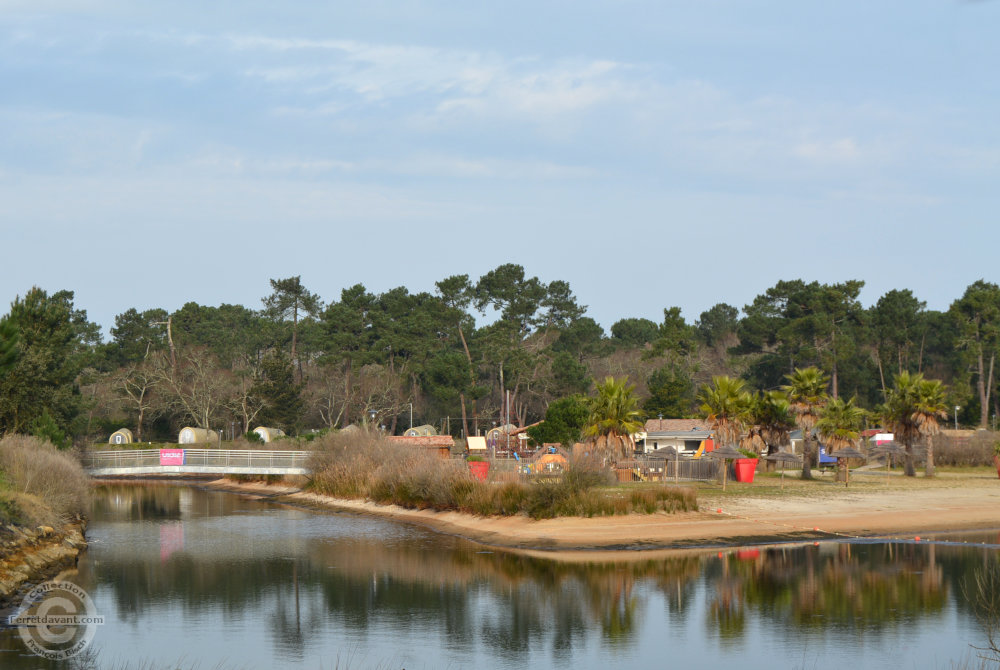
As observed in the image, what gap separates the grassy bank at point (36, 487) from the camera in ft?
110

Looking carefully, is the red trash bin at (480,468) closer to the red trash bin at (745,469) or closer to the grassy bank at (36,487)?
the red trash bin at (745,469)

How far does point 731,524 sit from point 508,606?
574 inches

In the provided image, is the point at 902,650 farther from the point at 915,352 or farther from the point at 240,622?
the point at 915,352

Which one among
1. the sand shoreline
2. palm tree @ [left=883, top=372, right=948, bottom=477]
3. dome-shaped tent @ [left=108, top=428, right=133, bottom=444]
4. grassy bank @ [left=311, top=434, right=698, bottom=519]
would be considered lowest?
the sand shoreline

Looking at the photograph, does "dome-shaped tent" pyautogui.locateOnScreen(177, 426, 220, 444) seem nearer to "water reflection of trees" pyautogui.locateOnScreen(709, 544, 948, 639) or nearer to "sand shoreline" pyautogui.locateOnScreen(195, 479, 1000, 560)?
"sand shoreline" pyautogui.locateOnScreen(195, 479, 1000, 560)

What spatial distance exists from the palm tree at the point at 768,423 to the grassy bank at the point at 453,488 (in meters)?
14.0

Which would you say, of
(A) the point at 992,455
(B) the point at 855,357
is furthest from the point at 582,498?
(B) the point at 855,357

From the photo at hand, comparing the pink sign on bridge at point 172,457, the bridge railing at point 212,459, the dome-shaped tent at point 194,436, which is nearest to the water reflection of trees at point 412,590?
the bridge railing at point 212,459

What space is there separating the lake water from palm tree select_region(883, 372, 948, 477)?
18.3 metres

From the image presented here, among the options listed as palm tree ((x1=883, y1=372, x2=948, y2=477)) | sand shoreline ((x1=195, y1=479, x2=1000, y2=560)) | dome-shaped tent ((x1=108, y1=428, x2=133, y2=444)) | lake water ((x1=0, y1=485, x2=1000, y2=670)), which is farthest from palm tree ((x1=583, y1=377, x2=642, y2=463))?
dome-shaped tent ((x1=108, y1=428, x2=133, y2=444))

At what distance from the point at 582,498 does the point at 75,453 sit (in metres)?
36.3

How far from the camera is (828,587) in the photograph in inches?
1141

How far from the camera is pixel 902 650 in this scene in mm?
21969

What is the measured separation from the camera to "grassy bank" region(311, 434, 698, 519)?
3947 cm
